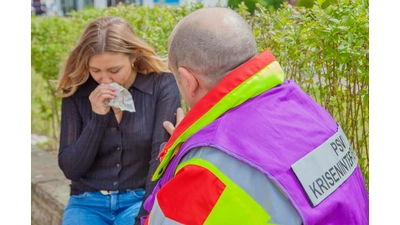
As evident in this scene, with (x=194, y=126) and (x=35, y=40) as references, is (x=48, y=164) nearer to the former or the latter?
(x=35, y=40)

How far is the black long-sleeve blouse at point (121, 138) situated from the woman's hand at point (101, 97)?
0.06m

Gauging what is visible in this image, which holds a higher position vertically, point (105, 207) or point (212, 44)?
point (212, 44)

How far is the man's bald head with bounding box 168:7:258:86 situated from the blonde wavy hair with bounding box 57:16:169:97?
979 millimetres

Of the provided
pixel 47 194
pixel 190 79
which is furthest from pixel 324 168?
pixel 47 194

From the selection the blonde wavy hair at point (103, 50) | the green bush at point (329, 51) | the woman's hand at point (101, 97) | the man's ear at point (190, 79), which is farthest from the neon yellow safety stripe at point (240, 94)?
the blonde wavy hair at point (103, 50)

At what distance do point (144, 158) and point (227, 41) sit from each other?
1.18 metres

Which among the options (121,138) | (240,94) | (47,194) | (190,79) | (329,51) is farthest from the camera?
(47,194)

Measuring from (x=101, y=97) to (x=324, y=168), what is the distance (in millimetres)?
1282

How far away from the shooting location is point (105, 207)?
106 inches

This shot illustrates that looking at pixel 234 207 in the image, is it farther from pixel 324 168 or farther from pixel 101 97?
pixel 101 97

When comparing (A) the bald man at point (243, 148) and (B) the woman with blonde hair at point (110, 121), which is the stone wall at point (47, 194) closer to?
(B) the woman with blonde hair at point (110, 121)

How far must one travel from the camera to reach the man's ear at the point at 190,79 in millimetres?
1730

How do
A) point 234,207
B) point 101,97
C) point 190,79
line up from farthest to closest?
point 101,97 < point 190,79 < point 234,207

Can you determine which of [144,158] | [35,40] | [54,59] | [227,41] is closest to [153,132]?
[144,158]
